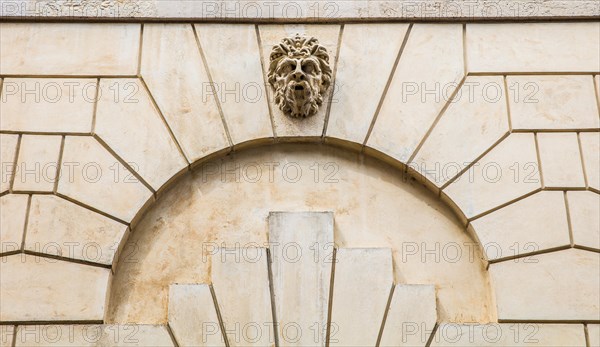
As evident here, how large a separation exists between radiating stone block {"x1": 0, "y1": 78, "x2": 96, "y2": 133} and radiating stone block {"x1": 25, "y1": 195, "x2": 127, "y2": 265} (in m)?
0.76

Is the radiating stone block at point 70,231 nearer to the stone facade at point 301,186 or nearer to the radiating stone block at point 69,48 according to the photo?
the stone facade at point 301,186

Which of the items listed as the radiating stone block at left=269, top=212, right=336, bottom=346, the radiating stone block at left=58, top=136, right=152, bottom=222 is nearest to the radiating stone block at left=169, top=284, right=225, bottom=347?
the radiating stone block at left=269, top=212, right=336, bottom=346

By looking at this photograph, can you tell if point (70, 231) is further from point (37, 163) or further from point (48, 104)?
point (48, 104)

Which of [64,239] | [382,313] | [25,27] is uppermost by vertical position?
[25,27]

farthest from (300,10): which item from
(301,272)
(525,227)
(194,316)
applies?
(194,316)

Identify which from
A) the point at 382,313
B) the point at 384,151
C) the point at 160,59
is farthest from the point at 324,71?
the point at 382,313

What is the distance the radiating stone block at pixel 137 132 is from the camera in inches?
Answer: 397

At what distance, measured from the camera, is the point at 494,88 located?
10.4 metres

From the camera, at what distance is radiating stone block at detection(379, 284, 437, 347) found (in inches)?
369

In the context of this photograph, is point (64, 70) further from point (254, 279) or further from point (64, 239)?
point (254, 279)

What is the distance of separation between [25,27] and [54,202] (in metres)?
1.96

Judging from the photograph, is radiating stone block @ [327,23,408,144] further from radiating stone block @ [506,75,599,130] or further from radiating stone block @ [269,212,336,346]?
radiating stone block @ [506,75,599,130]

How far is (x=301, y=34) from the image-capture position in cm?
1070

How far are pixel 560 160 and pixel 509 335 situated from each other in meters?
1.78
